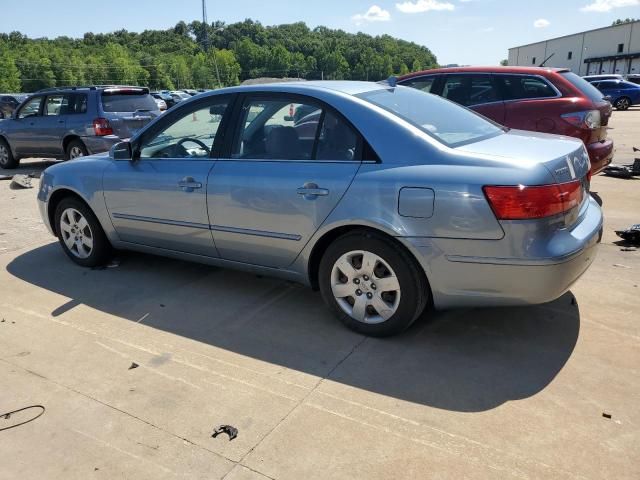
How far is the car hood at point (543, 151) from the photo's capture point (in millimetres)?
3033

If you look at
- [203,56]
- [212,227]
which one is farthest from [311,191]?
[203,56]

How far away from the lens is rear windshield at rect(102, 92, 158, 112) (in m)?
10.1

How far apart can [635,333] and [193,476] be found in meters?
2.83

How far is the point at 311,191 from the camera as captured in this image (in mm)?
3453

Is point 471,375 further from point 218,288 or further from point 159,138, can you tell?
point 159,138

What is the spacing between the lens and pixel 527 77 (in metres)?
6.51

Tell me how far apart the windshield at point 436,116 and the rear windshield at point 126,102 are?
7619 millimetres

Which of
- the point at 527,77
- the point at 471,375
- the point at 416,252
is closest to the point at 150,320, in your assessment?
the point at 416,252

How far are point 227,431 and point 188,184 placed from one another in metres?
2.04

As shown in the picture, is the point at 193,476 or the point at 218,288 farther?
the point at 218,288

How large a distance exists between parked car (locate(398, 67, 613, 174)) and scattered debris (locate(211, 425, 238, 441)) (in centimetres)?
526

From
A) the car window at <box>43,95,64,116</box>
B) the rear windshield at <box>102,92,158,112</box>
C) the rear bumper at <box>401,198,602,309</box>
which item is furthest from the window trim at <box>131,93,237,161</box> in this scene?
the car window at <box>43,95,64,116</box>

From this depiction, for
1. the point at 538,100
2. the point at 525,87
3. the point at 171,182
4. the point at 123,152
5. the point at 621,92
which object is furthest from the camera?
the point at 621,92

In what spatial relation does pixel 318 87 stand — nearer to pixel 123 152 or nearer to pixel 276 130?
pixel 276 130
